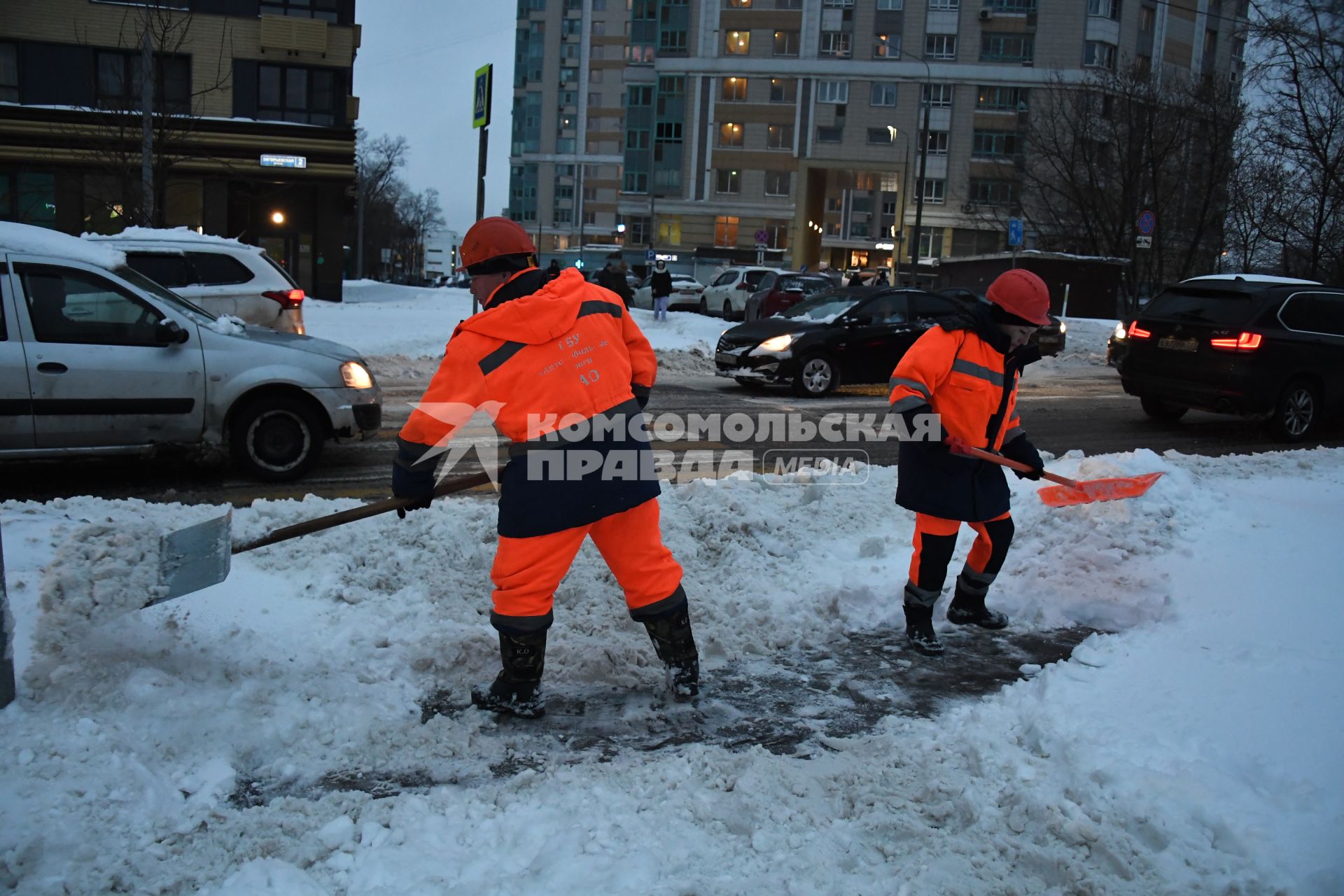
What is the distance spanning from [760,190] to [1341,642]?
219 ft

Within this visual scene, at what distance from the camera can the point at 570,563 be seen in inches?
146

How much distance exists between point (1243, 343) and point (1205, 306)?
73cm

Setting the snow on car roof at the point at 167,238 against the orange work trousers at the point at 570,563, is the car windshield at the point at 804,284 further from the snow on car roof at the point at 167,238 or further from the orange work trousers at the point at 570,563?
the orange work trousers at the point at 570,563

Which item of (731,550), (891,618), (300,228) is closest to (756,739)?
(891,618)

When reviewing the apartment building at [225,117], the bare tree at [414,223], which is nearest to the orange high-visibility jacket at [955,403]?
the apartment building at [225,117]

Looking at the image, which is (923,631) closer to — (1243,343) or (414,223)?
(1243,343)

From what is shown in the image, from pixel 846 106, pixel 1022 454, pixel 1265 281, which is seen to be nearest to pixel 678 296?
pixel 1265 281

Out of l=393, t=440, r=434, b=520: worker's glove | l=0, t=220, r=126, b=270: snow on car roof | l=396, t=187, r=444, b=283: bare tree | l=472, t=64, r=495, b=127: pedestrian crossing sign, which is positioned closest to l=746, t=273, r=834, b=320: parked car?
l=472, t=64, r=495, b=127: pedestrian crossing sign

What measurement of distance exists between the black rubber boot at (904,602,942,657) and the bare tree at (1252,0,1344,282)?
22.7m

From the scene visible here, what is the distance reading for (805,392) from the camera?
543 inches

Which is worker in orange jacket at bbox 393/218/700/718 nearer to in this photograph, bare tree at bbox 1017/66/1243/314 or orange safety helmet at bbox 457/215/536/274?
orange safety helmet at bbox 457/215/536/274

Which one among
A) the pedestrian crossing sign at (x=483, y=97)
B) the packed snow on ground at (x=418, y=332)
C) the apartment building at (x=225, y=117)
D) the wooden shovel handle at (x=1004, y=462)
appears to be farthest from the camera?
the apartment building at (x=225, y=117)

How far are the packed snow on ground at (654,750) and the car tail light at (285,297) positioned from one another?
569 cm

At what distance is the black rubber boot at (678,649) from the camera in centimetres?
384
